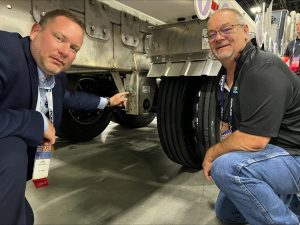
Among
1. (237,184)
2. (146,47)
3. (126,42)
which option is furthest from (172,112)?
(237,184)

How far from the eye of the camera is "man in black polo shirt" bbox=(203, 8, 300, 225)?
1185 mm

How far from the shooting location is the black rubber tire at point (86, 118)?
9.95 feet

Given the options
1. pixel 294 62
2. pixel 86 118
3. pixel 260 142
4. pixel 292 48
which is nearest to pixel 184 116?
pixel 260 142

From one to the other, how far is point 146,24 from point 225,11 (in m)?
0.59

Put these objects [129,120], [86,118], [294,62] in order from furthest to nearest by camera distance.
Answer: [129,120] < [294,62] < [86,118]

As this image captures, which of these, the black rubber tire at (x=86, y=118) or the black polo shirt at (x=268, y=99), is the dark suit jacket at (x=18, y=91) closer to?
A: the black polo shirt at (x=268, y=99)

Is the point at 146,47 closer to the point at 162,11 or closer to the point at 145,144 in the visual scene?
the point at 162,11

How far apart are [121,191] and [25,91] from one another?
1.10m

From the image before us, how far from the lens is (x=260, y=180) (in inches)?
47.9

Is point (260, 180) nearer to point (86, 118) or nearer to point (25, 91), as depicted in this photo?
point (25, 91)

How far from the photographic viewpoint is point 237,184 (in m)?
1.22

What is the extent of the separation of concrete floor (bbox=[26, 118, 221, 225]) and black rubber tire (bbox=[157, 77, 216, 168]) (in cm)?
25

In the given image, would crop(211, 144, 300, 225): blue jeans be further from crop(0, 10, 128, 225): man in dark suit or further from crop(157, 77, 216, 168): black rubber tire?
crop(0, 10, 128, 225): man in dark suit

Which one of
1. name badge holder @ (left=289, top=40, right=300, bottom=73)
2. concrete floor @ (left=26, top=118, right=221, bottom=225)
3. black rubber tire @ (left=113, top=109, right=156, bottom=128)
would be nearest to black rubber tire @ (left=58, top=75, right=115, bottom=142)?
concrete floor @ (left=26, top=118, right=221, bottom=225)
